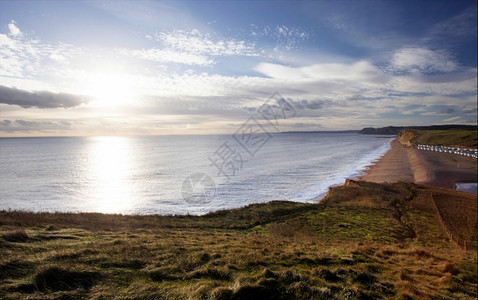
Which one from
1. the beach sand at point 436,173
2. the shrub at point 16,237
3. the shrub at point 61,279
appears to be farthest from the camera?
the beach sand at point 436,173

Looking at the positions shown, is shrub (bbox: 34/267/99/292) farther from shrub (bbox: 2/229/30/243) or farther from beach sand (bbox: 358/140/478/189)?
beach sand (bbox: 358/140/478/189)

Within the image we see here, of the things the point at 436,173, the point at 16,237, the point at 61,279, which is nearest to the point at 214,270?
the point at 61,279

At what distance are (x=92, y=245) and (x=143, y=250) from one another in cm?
235

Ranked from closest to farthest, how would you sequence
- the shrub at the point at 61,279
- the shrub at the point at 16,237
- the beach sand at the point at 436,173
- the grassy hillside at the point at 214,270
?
1. the shrub at the point at 61,279
2. the grassy hillside at the point at 214,270
3. the shrub at the point at 16,237
4. the beach sand at the point at 436,173

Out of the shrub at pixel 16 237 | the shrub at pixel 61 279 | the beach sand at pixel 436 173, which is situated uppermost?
the shrub at pixel 61 279

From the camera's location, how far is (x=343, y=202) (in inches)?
1249

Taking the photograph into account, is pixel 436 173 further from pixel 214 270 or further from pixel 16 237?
pixel 16 237

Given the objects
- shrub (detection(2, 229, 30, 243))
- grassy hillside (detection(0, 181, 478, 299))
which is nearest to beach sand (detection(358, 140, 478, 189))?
grassy hillside (detection(0, 181, 478, 299))

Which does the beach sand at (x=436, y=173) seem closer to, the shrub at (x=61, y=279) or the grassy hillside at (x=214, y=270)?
the grassy hillside at (x=214, y=270)

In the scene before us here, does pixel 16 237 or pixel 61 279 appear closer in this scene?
pixel 61 279

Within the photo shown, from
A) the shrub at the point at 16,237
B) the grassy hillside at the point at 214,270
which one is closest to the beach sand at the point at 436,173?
the grassy hillside at the point at 214,270

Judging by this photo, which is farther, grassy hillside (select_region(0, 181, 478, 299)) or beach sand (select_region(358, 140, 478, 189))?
beach sand (select_region(358, 140, 478, 189))

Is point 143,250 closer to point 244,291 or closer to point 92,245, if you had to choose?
point 92,245

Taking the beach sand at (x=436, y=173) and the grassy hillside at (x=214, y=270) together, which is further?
the beach sand at (x=436, y=173)
